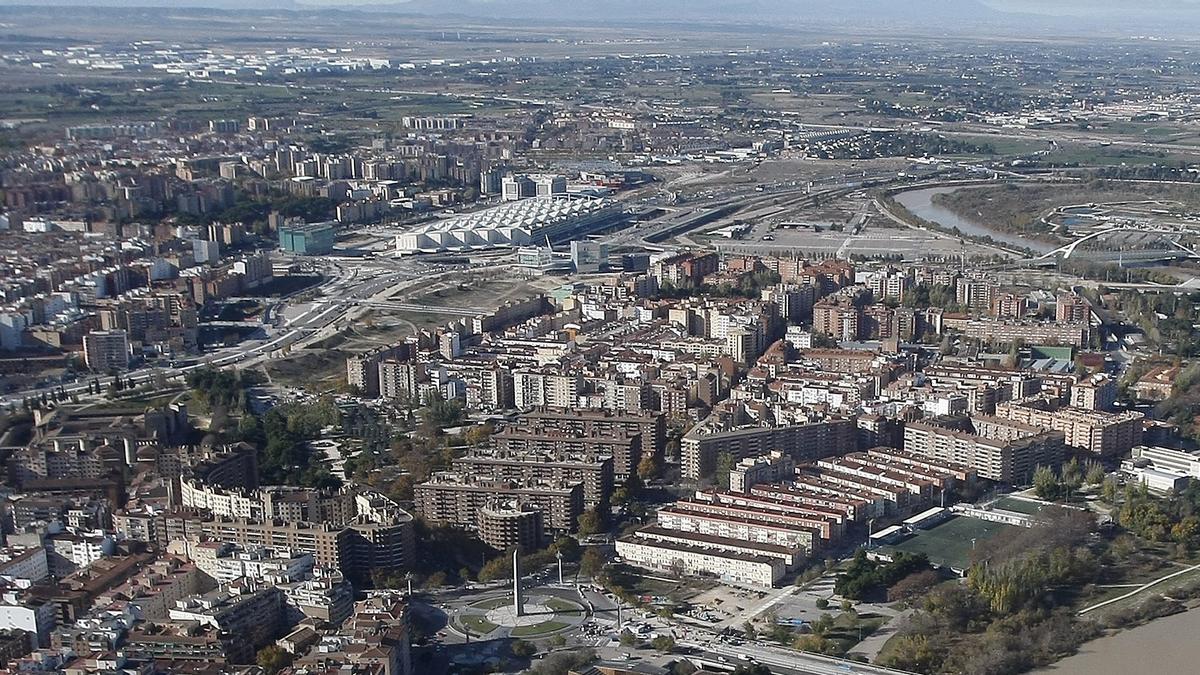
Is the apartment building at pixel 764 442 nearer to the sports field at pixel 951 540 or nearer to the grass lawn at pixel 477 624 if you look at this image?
the sports field at pixel 951 540

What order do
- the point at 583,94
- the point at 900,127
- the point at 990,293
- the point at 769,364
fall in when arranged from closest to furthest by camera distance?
the point at 769,364, the point at 990,293, the point at 900,127, the point at 583,94

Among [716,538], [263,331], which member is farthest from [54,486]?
[263,331]

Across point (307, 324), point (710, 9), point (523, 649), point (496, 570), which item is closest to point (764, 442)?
point (496, 570)

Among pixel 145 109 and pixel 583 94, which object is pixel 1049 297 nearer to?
pixel 145 109

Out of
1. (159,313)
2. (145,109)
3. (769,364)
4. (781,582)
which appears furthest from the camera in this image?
(145,109)

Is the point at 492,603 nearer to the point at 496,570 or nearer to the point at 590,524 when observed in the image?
the point at 496,570

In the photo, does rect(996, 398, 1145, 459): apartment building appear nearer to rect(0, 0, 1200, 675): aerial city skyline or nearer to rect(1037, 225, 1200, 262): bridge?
rect(0, 0, 1200, 675): aerial city skyline

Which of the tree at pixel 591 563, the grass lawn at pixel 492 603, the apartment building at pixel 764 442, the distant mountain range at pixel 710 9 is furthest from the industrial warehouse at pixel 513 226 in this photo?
the distant mountain range at pixel 710 9
